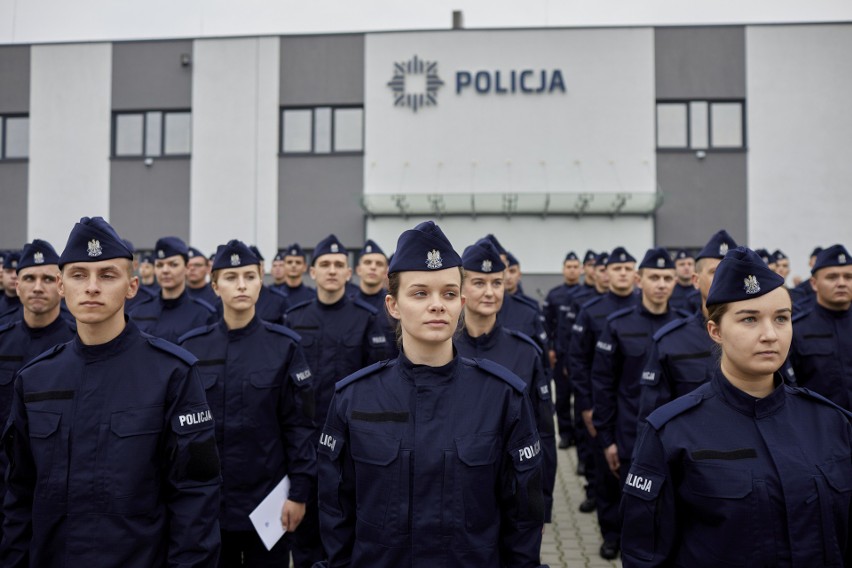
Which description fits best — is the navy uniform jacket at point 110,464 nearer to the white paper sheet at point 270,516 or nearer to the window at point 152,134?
the white paper sheet at point 270,516

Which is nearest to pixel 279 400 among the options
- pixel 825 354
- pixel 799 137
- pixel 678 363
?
pixel 678 363

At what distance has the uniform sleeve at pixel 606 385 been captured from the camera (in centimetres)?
605

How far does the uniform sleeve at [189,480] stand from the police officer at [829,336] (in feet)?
14.1

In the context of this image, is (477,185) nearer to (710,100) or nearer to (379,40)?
(379,40)

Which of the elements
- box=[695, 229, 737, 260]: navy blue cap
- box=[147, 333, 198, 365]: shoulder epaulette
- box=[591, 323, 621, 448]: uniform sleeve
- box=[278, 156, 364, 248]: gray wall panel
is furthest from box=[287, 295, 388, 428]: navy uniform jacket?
box=[278, 156, 364, 248]: gray wall panel

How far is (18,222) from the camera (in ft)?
71.7

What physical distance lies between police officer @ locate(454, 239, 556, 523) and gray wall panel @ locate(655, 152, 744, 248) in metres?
16.5

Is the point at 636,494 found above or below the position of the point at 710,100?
below

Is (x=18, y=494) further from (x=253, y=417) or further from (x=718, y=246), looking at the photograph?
(x=718, y=246)

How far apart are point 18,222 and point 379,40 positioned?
12528 mm

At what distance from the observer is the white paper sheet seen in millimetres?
3881

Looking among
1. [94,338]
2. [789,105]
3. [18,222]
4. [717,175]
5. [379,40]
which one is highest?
[379,40]

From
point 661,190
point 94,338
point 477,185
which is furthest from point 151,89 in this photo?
point 94,338

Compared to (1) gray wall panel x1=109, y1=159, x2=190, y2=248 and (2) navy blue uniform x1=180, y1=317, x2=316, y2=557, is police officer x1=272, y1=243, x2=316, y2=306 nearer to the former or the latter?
(2) navy blue uniform x1=180, y1=317, x2=316, y2=557
